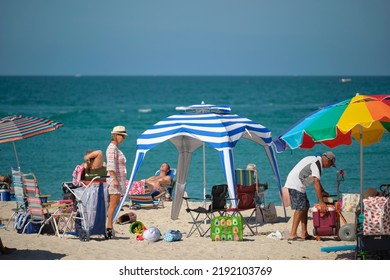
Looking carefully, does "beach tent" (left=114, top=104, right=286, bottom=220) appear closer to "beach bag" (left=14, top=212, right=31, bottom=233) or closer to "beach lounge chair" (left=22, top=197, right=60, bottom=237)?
"beach lounge chair" (left=22, top=197, right=60, bottom=237)

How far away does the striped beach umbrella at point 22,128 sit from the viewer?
32.8 ft

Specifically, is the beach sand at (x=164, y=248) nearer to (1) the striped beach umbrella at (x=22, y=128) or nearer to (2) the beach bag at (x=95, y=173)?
(2) the beach bag at (x=95, y=173)

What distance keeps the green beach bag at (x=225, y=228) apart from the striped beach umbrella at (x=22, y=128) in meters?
2.48

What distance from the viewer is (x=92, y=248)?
8734mm

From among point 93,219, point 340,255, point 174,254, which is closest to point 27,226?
point 93,219

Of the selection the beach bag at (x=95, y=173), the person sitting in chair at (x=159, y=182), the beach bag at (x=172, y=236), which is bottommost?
the beach bag at (x=172, y=236)

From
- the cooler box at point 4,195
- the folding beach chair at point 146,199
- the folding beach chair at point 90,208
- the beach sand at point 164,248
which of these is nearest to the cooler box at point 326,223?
the beach sand at point 164,248

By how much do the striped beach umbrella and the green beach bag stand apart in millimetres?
2481

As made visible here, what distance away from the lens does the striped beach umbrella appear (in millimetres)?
9984

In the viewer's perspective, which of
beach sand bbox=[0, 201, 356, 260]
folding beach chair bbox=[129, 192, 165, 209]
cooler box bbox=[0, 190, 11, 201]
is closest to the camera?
beach sand bbox=[0, 201, 356, 260]

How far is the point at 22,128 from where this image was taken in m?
10.2

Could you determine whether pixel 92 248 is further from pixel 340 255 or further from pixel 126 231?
pixel 340 255

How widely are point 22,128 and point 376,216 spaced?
4731 millimetres

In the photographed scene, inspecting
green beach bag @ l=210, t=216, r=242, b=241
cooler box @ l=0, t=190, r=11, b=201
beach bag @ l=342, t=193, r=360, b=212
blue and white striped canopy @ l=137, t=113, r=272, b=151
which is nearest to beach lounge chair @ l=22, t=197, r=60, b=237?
blue and white striped canopy @ l=137, t=113, r=272, b=151
